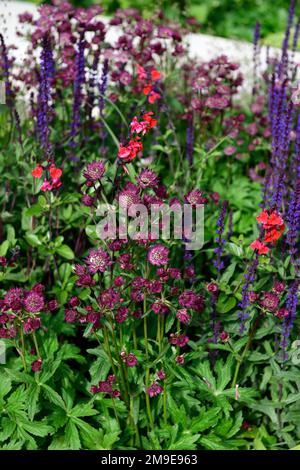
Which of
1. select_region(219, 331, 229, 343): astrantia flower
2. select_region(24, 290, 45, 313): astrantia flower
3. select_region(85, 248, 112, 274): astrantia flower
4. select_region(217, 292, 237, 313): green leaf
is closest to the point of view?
select_region(85, 248, 112, 274): astrantia flower

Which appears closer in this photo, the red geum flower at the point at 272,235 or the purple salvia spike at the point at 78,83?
the red geum flower at the point at 272,235

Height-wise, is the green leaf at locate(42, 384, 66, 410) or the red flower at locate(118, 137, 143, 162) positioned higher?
the red flower at locate(118, 137, 143, 162)

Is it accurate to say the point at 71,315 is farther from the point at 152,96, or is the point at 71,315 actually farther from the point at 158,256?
the point at 152,96

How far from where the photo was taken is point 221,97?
110 inches

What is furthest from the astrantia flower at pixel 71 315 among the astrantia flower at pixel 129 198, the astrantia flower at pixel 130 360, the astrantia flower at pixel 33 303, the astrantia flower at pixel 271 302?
→ the astrantia flower at pixel 271 302

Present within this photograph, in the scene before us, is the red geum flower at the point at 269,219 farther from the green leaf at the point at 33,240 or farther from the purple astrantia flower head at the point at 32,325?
the green leaf at the point at 33,240

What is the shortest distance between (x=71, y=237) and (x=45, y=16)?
97 centimetres

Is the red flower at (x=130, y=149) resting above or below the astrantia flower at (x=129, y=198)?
above

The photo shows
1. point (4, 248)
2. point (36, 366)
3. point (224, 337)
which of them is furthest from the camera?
point (4, 248)

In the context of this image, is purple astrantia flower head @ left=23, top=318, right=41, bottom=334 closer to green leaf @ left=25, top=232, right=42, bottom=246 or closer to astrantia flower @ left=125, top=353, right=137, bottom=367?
astrantia flower @ left=125, top=353, right=137, bottom=367

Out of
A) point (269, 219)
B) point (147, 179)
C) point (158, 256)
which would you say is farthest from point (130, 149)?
point (269, 219)

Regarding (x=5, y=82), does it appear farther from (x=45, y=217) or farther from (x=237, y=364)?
(x=237, y=364)

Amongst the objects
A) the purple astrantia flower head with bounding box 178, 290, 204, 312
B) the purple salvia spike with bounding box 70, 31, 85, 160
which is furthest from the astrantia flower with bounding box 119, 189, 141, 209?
the purple salvia spike with bounding box 70, 31, 85, 160

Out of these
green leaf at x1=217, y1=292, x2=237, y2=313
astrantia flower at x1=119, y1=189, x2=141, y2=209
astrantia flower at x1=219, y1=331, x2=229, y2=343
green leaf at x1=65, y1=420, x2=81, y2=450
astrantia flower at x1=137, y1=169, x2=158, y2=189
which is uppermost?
astrantia flower at x1=137, y1=169, x2=158, y2=189
